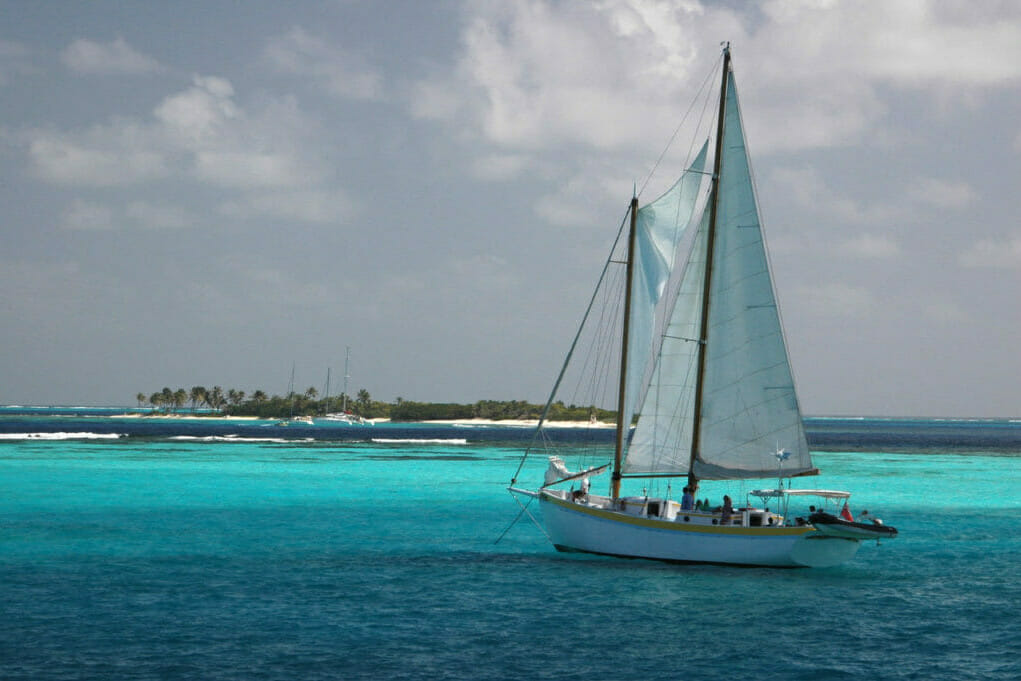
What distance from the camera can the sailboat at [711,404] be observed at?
35.9 meters

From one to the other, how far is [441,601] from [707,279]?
15.9 metres

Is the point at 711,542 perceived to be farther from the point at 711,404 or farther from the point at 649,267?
the point at 649,267

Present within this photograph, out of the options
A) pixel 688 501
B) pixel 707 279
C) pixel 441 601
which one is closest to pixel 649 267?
pixel 707 279

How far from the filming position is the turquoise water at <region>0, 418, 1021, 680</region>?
23375mm

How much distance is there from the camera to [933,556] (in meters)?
41.3

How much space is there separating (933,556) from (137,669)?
31766 mm

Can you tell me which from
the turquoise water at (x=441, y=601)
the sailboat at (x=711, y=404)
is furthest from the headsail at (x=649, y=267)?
the turquoise water at (x=441, y=601)

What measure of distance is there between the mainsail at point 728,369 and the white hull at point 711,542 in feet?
8.02

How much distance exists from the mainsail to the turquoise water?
168 inches

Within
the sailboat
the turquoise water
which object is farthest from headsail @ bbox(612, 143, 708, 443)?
the turquoise water

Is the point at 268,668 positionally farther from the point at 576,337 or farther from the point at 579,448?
the point at 579,448

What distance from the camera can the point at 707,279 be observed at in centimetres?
3812

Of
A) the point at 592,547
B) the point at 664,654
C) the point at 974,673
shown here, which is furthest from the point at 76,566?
the point at 974,673

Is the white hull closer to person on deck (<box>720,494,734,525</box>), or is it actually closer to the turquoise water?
person on deck (<box>720,494,734,525</box>)
